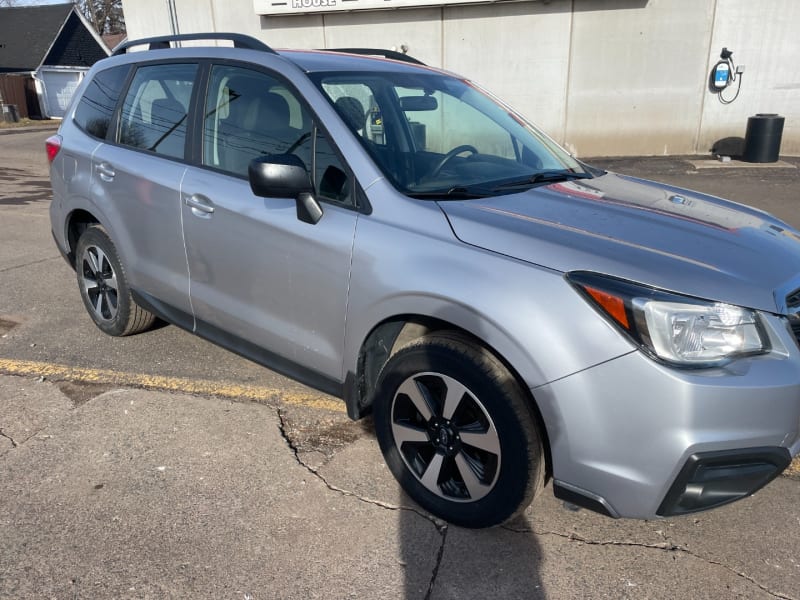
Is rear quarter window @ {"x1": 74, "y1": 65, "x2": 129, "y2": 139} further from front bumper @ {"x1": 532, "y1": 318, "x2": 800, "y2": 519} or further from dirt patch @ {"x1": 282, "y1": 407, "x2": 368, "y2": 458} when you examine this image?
front bumper @ {"x1": 532, "y1": 318, "x2": 800, "y2": 519}

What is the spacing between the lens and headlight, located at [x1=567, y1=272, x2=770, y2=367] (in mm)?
2086

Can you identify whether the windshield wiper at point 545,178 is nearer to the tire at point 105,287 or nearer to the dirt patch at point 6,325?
the tire at point 105,287

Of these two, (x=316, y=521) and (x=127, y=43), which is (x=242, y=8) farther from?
(x=316, y=521)

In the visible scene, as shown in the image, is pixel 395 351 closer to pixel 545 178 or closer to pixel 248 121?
pixel 545 178

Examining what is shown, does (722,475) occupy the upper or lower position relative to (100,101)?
lower

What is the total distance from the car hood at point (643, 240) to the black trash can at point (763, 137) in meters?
11.0

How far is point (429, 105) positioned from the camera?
351 centimetres

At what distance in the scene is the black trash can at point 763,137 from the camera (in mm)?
12258

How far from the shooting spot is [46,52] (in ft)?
130

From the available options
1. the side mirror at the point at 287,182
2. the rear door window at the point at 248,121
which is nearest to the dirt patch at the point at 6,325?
the rear door window at the point at 248,121

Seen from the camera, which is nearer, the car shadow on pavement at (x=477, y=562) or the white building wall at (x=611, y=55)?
the car shadow on pavement at (x=477, y=562)

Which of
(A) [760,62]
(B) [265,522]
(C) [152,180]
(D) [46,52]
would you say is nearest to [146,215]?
(C) [152,180]

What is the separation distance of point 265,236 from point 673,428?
192 centimetres

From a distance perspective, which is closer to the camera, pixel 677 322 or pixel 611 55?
pixel 677 322
